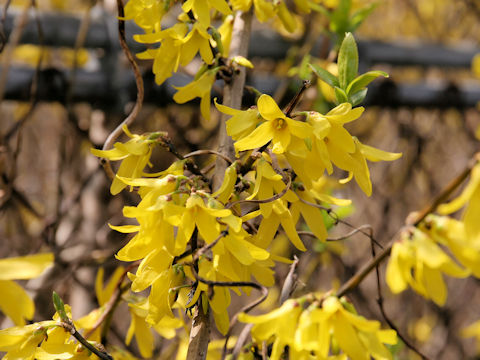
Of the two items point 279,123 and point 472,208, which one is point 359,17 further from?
point 472,208

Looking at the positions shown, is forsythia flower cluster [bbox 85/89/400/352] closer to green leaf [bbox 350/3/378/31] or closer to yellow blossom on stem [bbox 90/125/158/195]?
yellow blossom on stem [bbox 90/125/158/195]

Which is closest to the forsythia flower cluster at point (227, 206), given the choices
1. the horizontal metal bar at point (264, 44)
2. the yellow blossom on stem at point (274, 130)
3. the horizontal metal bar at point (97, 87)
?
the yellow blossom on stem at point (274, 130)

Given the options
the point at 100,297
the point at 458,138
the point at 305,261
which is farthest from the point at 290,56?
the point at 458,138

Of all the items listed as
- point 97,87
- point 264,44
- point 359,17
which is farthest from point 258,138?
point 264,44

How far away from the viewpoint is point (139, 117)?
6.42ft

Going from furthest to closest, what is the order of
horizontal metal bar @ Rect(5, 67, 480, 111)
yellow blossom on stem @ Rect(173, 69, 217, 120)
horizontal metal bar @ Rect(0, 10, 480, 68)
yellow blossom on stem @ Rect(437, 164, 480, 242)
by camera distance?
horizontal metal bar @ Rect(0, 10, 480, 68) < horizontal metal bar @ Rect(5, 67, 480, 111) < yellow blossom on stem @ Rect(173, 69, 217, 120) < yellow blossom on stem @ Rect(437, 164, 480, 242)

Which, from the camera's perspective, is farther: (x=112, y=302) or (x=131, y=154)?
(x=112, y=302)

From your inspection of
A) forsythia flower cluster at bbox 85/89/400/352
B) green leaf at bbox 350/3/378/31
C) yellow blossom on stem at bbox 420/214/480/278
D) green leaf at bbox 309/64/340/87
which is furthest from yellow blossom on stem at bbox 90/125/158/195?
green leaf at bbox 350/3/378/31

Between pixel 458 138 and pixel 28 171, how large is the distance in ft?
8.47

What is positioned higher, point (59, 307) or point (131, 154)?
point (131, 154)

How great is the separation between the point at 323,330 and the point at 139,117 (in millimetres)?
1528

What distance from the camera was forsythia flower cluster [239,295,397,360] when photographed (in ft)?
1.80

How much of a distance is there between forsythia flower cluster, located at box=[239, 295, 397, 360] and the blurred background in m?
0.19

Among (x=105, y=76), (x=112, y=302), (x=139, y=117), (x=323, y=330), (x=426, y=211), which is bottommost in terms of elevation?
(x=139, y=117)
